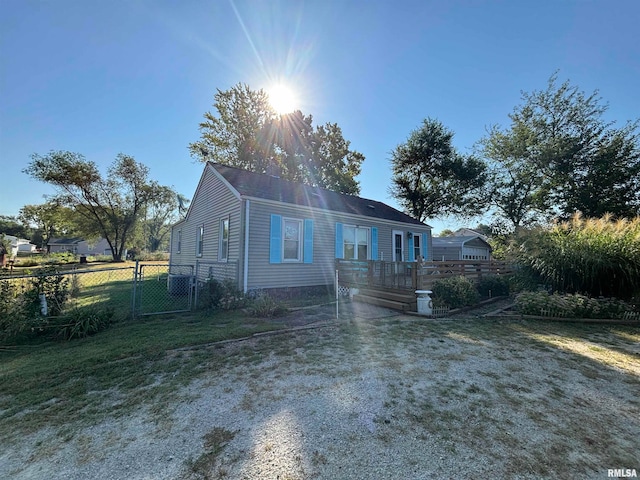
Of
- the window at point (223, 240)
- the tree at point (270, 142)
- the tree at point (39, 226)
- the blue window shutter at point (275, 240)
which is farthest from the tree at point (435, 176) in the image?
the tree at point (39, 226)

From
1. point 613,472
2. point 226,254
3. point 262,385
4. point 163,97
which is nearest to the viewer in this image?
point 613,472

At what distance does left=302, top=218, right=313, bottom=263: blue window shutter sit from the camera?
32.0 feet

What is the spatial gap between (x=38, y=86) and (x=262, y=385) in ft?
44.6

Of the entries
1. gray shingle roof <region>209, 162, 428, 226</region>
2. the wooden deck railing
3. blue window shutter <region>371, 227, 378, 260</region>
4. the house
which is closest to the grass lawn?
the house

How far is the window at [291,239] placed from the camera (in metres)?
9.48

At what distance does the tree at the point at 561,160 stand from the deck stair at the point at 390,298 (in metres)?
15.5

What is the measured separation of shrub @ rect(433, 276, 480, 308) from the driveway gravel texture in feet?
10.3

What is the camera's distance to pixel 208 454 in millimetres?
2041

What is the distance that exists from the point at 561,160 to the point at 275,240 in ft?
75.7

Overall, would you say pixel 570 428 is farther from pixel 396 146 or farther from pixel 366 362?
pixel 396 146

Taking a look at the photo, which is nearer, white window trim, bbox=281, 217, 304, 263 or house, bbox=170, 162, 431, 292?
house, bbox=170, 162, 431, 292

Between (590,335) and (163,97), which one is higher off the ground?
(163,97)

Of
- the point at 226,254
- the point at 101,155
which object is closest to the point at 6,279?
the point at 226,254

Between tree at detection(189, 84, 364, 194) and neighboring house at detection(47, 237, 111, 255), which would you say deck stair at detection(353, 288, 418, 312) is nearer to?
tree at detection(189, 84, 364, 194)
